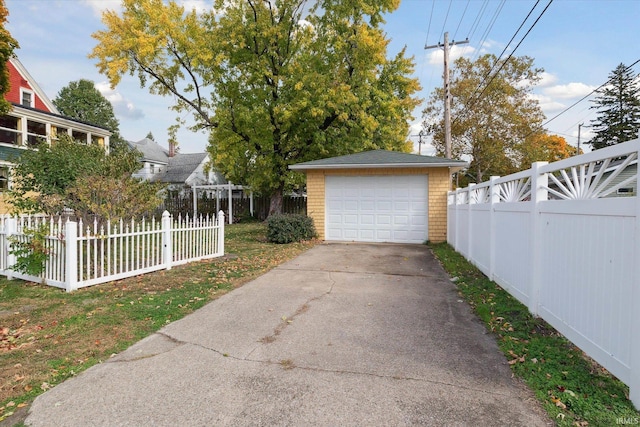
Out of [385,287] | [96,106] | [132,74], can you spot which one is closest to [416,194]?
[385,287]

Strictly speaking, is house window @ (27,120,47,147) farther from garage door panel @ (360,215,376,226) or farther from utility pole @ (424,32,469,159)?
utility pole @ (424,32,469,159)

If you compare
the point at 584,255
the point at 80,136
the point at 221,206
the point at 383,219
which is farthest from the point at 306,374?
the point at 80,136

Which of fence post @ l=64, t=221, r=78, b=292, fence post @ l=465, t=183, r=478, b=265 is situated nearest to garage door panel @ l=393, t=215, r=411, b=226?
fence post @ l=465, t=183, r=478, b=265

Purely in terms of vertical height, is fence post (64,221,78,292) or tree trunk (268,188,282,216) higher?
tree trunk (268,188,282,216)

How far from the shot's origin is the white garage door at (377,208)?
1191 centimetres

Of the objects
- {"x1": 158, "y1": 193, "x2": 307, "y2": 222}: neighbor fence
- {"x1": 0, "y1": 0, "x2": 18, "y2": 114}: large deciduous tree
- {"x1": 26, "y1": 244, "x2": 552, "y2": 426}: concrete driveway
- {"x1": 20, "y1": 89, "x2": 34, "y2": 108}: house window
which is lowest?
{"x1": 26, "y1": 244, "x2": 552, "y2": 426}: concrete driveway

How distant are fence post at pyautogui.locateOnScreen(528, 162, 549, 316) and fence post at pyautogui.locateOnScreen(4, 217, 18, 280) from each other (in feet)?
25.6

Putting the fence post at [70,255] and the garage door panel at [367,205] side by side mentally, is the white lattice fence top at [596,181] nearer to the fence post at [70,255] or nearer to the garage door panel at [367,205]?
the fence post at [70,255]

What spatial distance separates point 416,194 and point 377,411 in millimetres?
10143

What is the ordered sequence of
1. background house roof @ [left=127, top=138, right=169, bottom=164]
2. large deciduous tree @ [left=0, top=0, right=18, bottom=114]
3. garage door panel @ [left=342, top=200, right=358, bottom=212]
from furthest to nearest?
background house roof @ [left=127, top=138, right=169, bottom=164]
garage door panel @ [left=342, top=200, right=358, bottom=212]
large deciduous tree @ [left=0, top=0, right=18, bottom=114]

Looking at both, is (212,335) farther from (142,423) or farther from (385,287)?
(385,287)

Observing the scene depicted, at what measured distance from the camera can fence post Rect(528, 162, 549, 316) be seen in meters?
3.85

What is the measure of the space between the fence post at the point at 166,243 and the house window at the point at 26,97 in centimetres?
1984

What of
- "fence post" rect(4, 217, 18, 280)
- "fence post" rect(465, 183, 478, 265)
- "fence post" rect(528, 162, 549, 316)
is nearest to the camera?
"fence post" rect(528, 162, 549, 316)
